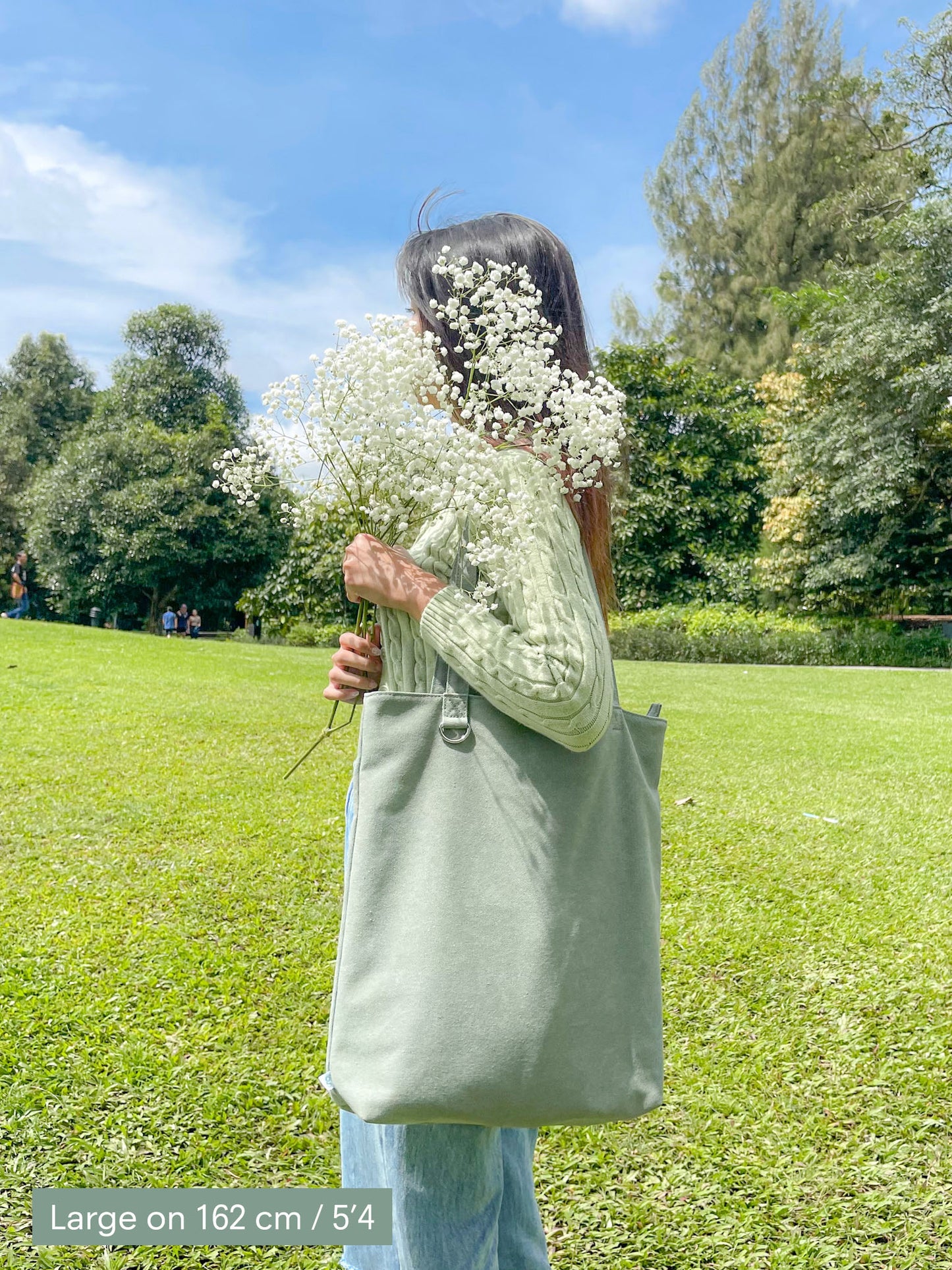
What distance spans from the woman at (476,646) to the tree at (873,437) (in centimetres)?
1908

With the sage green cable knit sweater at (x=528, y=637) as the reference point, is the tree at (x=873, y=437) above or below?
above

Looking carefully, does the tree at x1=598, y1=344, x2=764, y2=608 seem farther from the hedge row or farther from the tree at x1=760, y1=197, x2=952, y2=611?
the hedge row

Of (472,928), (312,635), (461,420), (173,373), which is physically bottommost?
(472,928)

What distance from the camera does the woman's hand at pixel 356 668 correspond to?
1.49 meters

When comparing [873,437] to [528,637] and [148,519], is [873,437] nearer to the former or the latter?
[148,519]

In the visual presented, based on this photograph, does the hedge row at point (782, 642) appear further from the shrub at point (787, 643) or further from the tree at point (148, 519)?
the tree at point (148, 519)

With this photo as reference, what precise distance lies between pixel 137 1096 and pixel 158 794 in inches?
127

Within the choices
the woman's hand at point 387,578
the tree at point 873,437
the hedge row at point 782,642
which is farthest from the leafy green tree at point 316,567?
the tree at point 873,437

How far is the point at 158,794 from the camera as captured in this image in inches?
223

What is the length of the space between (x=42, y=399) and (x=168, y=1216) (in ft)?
131

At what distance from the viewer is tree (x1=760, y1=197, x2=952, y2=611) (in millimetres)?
18531

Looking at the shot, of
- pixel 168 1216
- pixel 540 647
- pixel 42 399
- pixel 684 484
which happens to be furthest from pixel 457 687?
pixel 42 399

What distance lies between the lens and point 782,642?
19.0m

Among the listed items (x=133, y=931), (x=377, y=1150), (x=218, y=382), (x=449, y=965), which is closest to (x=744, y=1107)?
(x=377, y=1150)
